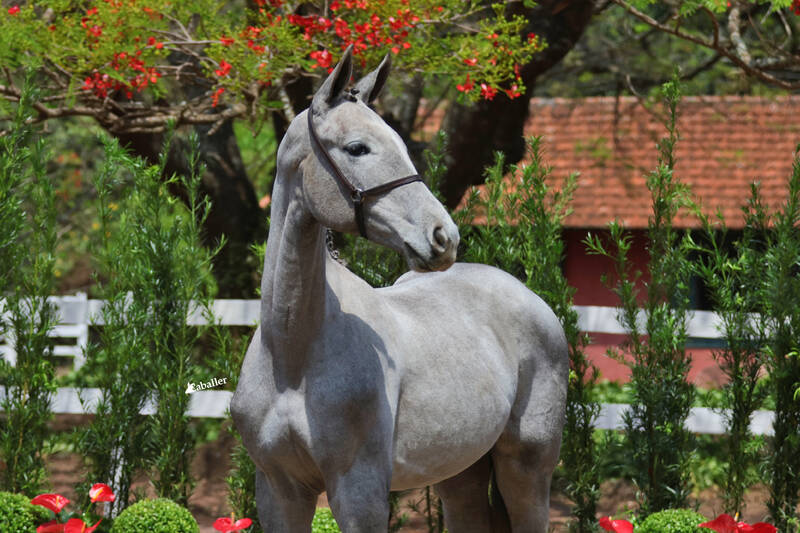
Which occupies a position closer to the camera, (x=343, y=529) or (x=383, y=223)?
(x=383, y=223)

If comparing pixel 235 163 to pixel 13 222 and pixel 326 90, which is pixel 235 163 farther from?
pixel 326 90

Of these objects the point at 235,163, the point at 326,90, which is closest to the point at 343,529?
the point at 326,90

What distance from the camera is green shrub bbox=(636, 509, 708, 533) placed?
4.25 metres

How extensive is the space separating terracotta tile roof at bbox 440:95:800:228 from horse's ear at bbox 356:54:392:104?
30.4 feet

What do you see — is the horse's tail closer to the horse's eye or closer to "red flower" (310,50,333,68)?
the horse's eye

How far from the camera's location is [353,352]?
2.96 meters

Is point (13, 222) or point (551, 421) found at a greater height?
point (13, 222)

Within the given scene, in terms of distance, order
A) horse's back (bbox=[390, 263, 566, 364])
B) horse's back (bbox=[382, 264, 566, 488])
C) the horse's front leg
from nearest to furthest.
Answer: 1. the horse's front leg
2. horse's back (bbox=[382, 264, 566, 488])
3. horse's back (bbox=[390, 263, 566, 364])

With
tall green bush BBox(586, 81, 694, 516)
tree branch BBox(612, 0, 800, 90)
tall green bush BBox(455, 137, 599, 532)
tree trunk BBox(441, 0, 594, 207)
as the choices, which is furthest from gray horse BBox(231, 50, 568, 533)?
tree trunk BBox(441, 0, 594, 207)

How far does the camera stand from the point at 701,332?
5496 mm

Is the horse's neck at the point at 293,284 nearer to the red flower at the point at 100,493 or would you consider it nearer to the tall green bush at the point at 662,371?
the red flower at the point at 100,493

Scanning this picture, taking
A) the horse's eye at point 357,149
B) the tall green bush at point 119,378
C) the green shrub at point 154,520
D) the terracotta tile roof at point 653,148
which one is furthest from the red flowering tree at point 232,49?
the terracotta tile roof at point 653,148

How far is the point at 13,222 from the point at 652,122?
9904 mm

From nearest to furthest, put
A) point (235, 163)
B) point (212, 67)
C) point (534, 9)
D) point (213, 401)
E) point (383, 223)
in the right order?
point (383, 223), point (213, 401), point (212, 67), point (534, 9), point (235, 163)
